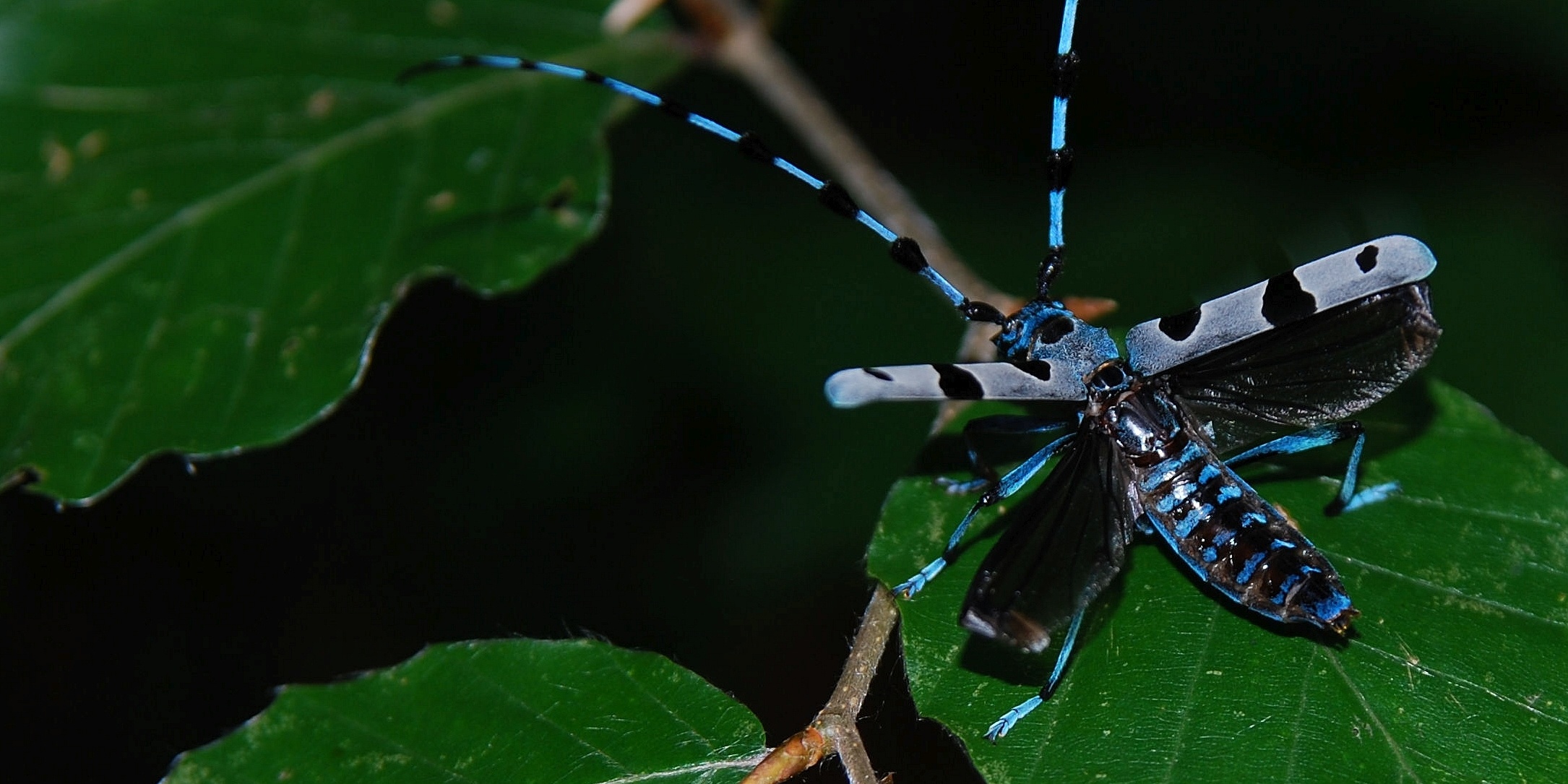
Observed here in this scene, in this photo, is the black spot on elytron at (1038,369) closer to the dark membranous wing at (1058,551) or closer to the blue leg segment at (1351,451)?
the dark membranous wing at (1058,551)

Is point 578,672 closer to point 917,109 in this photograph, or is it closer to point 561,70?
point 561,70

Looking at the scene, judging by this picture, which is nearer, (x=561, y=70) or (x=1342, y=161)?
(x=561, y=70)

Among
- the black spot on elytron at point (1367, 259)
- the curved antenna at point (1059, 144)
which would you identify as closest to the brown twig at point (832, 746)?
the curved antenna at point (1059, 144)

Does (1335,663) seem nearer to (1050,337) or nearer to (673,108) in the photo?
(1050,337)

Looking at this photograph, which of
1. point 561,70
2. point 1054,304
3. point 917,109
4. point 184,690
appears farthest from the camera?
point 917,109

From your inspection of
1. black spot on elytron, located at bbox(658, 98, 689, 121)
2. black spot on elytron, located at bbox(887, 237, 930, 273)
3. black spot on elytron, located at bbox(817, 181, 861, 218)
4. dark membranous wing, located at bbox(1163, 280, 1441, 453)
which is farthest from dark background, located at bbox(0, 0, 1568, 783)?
black spot on elytron, located at bbox(658, 98, 689, 121)

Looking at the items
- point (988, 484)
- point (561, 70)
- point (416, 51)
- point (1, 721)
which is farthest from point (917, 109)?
point (1, 721)
